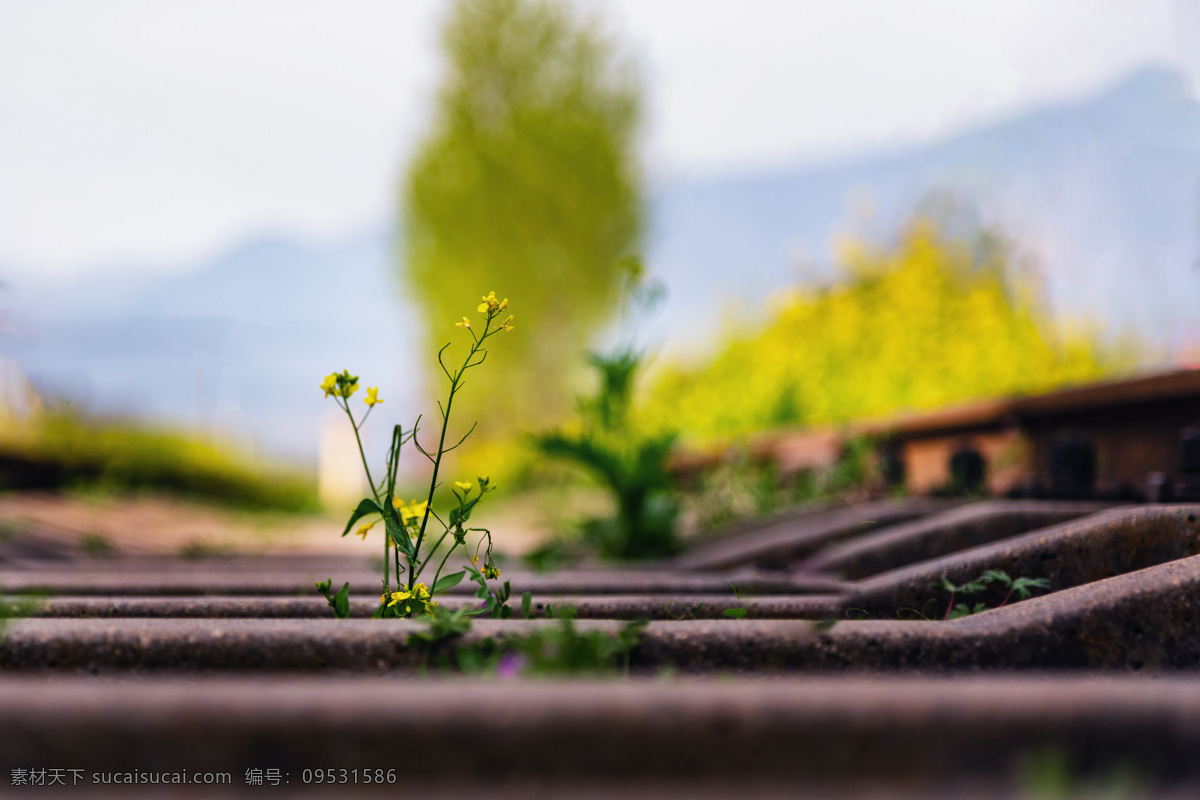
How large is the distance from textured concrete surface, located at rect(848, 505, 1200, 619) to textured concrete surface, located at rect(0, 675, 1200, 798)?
712mm

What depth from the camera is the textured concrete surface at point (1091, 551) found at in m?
1.31

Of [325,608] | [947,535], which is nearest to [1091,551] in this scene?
[947,535]

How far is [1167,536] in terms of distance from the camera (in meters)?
1.31

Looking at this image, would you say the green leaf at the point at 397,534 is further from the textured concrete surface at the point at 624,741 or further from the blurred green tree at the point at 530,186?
the blurred green tree at the point at 530,186

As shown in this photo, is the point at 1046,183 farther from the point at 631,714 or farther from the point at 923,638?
the point at 631,714

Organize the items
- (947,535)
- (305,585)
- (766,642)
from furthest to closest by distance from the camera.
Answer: (947,535) → (305,585) → (766,642)

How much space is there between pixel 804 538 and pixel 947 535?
58cm

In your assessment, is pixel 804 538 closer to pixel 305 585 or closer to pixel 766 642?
pixel 305 585

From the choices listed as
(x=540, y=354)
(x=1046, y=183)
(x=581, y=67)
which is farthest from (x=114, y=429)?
(x=581, y=67)

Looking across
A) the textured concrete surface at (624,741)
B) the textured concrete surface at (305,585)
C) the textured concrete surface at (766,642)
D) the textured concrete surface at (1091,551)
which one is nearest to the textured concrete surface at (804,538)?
the textured concrete surface at (305,585)

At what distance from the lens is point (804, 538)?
2.41 m

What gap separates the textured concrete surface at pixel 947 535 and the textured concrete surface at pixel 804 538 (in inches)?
12.9

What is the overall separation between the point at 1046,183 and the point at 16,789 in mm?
7034

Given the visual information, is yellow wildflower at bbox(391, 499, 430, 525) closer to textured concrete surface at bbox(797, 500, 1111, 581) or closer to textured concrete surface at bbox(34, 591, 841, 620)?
textured concrete surface at bbox(34, 591, 841, 620)
